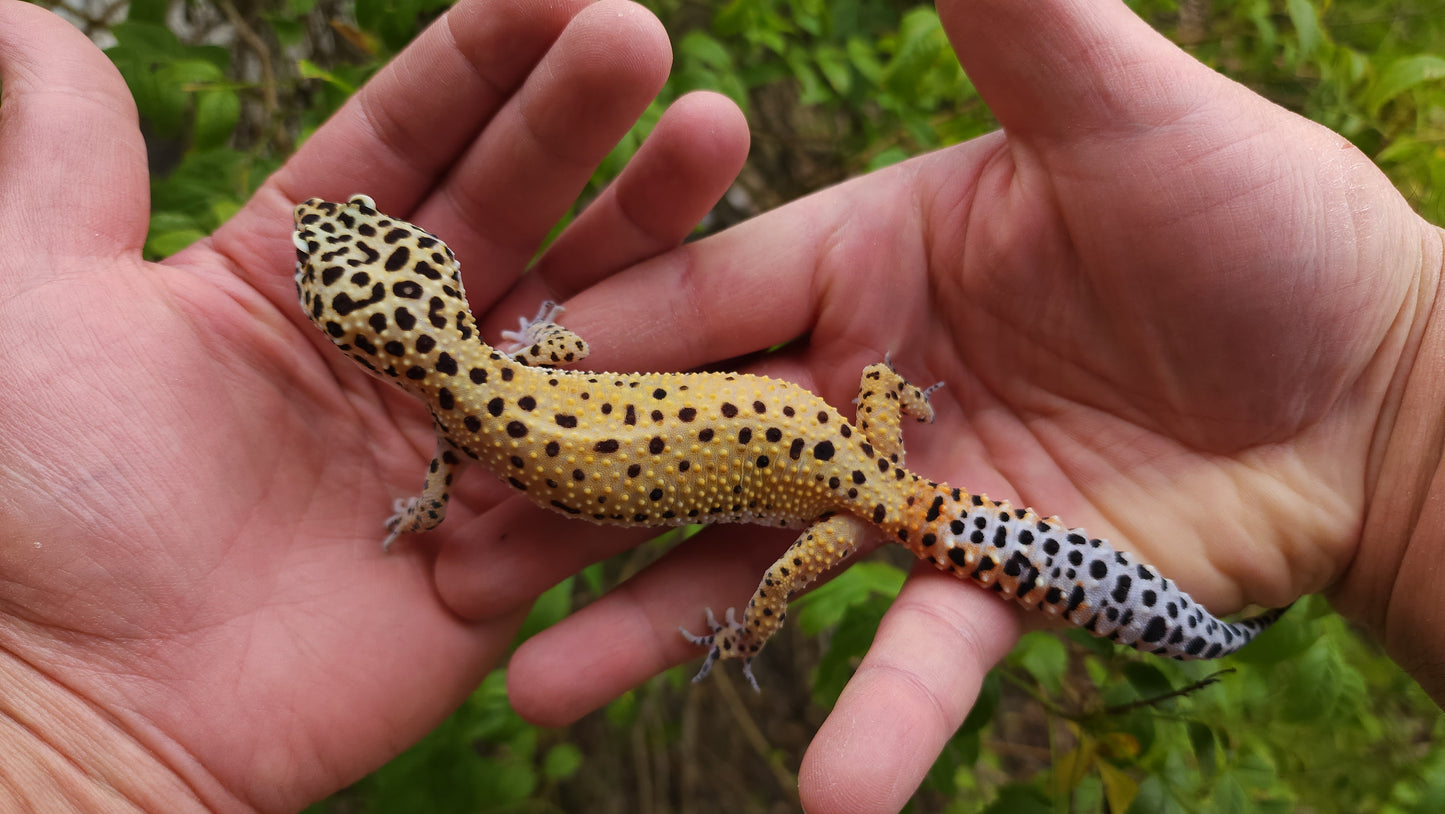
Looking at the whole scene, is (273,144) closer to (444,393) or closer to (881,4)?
(444,393)

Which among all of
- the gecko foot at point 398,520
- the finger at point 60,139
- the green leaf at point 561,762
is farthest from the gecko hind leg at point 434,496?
the green leaf at point 561,762

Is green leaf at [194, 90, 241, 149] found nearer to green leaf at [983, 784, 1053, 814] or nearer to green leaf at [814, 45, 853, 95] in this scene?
green leaf at [814, 45, 853, 95]

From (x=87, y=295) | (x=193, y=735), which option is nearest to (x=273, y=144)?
(x=87, y=295)

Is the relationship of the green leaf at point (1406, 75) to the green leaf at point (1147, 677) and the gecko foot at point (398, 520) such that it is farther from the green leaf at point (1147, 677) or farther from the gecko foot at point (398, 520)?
the gecko foot at point (398, 520)

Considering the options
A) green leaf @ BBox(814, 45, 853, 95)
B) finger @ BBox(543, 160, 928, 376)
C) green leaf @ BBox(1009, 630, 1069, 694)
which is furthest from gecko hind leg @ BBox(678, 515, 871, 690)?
green leaf @ BBox(814, 45, 853, 95)

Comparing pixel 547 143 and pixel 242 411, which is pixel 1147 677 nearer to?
pixel 547 143
